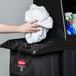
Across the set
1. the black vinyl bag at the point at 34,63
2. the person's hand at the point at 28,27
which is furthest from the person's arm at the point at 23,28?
the black vinyl bag at the point at 34,63

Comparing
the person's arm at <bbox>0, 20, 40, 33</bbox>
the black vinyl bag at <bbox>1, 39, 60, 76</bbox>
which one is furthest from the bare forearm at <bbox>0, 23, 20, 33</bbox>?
the black vinyl bag at <bbox>1, 39, 60, 76</bbox>

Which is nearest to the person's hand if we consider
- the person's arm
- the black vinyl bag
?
the person's arm

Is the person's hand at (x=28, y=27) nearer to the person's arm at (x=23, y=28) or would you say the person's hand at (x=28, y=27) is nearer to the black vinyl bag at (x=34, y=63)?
the person's arm at (x=23, y=28)

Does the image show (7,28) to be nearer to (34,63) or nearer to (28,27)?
(28,27)

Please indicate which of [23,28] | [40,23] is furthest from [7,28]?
[40,23]

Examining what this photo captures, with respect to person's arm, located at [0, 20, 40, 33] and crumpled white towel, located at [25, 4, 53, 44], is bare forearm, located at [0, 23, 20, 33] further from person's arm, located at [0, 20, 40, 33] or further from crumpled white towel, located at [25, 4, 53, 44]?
crumpled white towel, located at [25, 4, 53, 44]

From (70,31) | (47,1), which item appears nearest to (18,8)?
(47,1)

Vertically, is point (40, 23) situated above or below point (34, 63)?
above

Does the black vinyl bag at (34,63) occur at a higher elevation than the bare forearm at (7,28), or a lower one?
lower

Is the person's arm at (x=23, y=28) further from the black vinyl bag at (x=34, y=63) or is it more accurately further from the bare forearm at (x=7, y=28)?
the black vinyl bag at (x=34, y=63)

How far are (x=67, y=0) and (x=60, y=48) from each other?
701 mm

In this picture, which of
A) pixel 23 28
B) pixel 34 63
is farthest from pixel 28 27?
pixel 34 63

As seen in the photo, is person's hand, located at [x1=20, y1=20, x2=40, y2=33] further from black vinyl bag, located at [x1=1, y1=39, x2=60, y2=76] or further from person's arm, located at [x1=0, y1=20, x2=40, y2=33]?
black vinyl bag, located at [x1=1, y1=39, x2=60, y2=76]

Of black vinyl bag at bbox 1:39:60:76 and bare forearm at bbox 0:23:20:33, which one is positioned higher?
bare forearm at bbox 0:23:20:33
